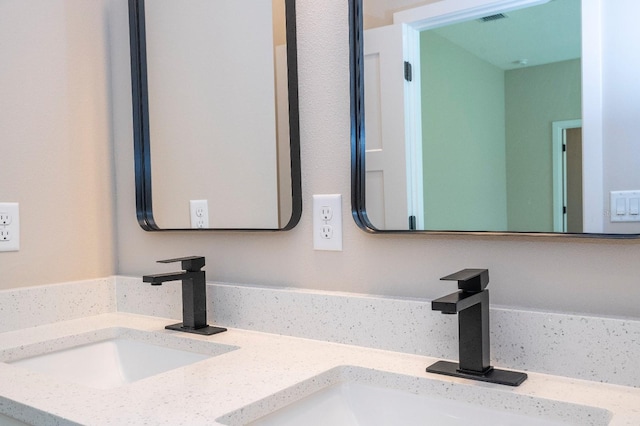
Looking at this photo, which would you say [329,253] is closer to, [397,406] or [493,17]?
[397,406]

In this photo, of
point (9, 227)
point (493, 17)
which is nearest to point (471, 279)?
point (493, 17)

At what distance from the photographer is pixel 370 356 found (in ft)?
3.47

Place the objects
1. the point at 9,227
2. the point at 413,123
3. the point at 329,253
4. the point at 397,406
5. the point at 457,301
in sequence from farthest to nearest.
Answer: the point at 9,227, the point at 329,253, the point at 413,123, the point at 397,406, the point at 457,301

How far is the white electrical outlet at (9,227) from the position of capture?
1.33 meters

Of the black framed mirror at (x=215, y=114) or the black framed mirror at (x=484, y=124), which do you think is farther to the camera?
the black framed mirror at (x=215, y=114)

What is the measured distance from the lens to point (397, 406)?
946 mm

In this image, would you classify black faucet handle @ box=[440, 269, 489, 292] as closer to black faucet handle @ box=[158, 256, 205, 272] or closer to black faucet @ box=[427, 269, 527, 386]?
black faucet @ box=[427, 269, 527, 386]

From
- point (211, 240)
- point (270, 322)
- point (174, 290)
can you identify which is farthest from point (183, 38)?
point (270, 322)

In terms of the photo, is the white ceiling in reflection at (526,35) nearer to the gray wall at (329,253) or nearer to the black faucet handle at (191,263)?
the gray wall at (329,253)

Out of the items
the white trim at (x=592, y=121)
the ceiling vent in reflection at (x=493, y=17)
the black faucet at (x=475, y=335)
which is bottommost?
the black faucet at (x=475, y=335)

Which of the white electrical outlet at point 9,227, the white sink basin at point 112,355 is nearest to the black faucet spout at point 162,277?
the white sink basin at point 112,355

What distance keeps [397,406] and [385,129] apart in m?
0.51

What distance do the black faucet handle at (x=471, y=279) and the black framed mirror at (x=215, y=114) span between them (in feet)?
1.43

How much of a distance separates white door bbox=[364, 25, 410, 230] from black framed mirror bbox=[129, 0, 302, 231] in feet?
0.59
